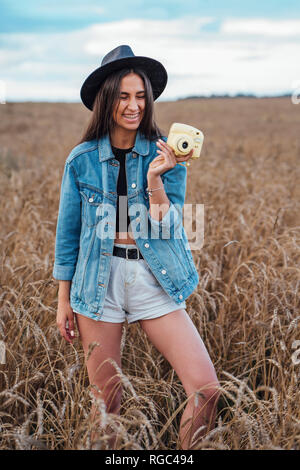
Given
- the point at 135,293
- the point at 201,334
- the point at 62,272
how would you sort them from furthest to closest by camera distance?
the point at 201,334 < the point at 62,272 < the point at 135,293

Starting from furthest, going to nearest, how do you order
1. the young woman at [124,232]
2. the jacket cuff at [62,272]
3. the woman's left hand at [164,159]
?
the jacket cuff at [62,272]
the young woman at [124,232]
the woman's left hand at [164,159]

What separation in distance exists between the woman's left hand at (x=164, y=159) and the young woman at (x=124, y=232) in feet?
0.06

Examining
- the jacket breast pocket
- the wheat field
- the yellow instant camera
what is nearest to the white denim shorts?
the jacket breast pocket

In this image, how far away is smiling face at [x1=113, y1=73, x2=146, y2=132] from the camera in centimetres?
173

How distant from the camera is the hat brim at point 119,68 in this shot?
1.73 m

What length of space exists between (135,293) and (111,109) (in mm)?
753

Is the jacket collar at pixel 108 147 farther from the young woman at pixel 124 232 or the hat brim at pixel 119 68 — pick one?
the hat brim at pixel 119 68

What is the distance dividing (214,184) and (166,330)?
355 cm

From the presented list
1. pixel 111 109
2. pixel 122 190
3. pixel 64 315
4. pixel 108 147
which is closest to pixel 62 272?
pixel 64 315

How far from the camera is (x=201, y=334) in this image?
2.55 meters

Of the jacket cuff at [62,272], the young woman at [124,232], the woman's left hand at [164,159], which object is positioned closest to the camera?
the woman's left hand at [164,159]

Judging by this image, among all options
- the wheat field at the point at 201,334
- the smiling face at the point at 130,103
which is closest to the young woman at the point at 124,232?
the smiling face at the point at 130,103

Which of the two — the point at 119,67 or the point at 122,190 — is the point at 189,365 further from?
the point at 119,67

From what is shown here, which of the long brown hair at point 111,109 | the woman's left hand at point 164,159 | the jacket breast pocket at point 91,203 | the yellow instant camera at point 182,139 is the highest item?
the long brown hair at point 111,109
